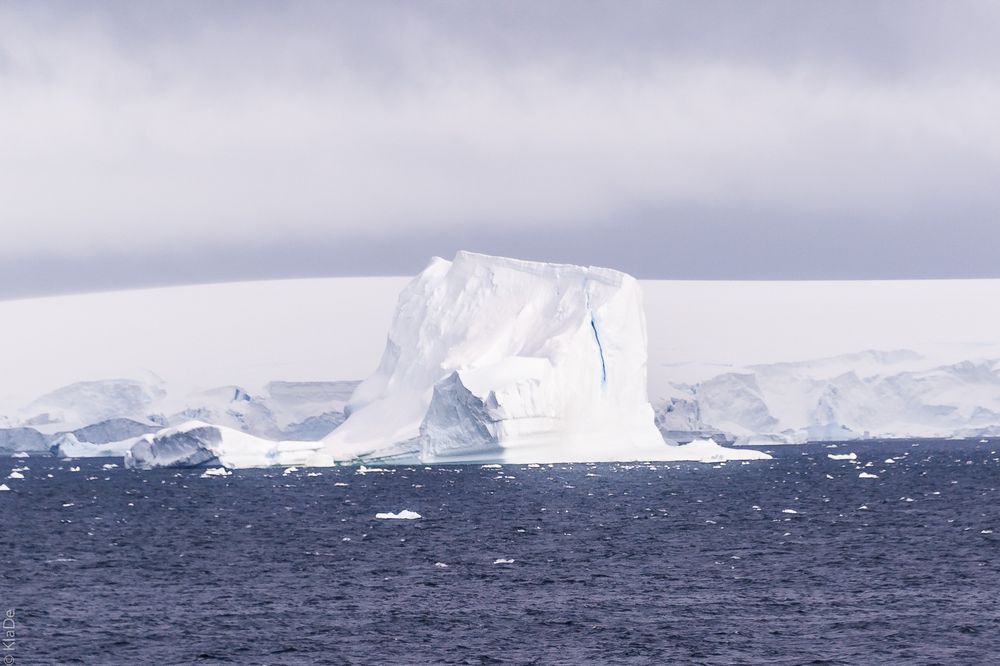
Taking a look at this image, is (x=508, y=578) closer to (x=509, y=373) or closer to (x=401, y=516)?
(x=401, y=516)

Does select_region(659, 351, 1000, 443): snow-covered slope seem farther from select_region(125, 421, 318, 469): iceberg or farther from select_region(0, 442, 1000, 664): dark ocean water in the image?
select_region(0, 442, 1000, 664): dark ocean water

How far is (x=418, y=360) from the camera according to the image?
60.7 metres

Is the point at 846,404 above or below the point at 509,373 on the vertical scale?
below

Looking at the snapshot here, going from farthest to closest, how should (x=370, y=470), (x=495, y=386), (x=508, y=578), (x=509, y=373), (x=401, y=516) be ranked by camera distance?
1. (x=370, y=470)
2. (x=509, y=373)
3. (x=495, y=386)
4. (x=401, y=516)
5. (x=508, y=578)

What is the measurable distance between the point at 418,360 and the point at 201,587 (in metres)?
37.6

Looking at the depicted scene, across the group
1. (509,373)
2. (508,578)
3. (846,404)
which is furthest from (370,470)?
(846,404)

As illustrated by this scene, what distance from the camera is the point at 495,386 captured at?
5231 centimetres

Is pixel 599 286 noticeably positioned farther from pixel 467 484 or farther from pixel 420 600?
pixel 420 600
